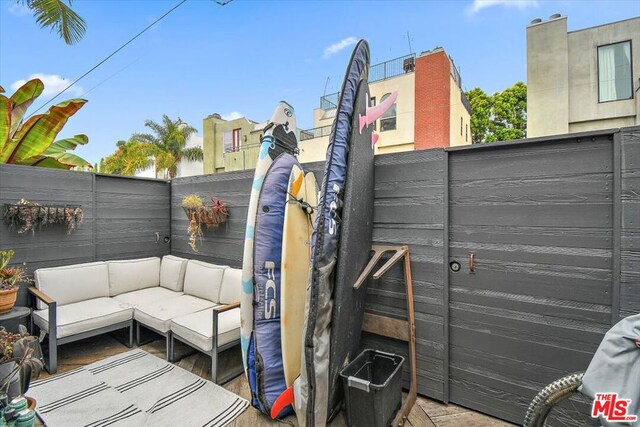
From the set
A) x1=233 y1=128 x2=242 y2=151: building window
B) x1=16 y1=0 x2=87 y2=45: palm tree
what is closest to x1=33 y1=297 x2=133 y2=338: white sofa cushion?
x1=16 y1=0 x2=87 y2=45: palm tree

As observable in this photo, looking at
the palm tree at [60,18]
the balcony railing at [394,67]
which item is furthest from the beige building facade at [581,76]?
the palm tree at [60,18]

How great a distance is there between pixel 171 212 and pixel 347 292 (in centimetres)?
333

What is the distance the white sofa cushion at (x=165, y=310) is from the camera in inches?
108

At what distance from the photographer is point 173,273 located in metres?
3.62

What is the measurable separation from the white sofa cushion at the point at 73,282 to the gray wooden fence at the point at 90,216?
23 centimetres

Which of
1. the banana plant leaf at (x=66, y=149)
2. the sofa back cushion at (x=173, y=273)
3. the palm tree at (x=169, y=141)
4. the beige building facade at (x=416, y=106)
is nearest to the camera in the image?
the sofa back cushion at (x=173, y=273)

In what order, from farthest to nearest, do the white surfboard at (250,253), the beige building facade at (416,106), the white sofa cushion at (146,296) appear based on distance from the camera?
the beige building facade at (416,106), the white sofa cushion at (146,296), the white surfboard at (250,253)

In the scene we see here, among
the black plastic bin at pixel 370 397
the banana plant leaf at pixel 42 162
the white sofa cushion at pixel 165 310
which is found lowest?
the black plastic bin at pixel 370 397

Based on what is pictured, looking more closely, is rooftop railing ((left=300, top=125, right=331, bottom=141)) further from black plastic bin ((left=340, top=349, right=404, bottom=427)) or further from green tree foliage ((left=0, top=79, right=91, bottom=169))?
black plastic bin ((left=340, top=349, right=404, bottom=427))

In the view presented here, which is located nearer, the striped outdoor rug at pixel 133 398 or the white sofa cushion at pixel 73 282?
the striped outdoor rug at pixel 133 398

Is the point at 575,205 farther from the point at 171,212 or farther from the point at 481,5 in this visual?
the point at 481,5

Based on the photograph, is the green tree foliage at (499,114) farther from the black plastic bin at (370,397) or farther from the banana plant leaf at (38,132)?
the banana plant leaf at (38,132)

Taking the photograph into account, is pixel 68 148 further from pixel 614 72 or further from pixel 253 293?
pixel 614 72

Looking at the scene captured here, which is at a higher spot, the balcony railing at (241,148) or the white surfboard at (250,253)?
the balcony railing at (241,148)
